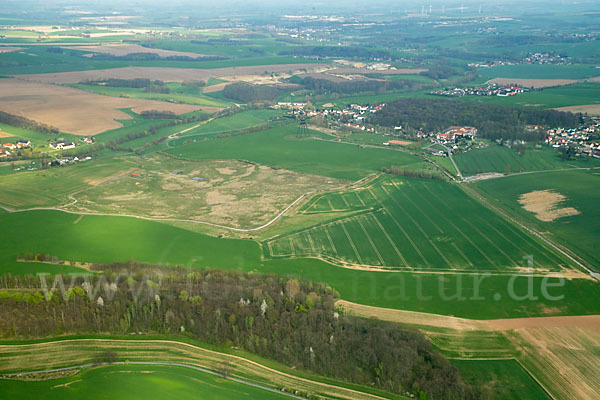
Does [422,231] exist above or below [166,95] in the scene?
below

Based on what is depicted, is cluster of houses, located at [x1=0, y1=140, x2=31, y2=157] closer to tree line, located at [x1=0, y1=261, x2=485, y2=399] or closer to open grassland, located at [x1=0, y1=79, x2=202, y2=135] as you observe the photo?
open grassland, located at [x1=0, y1=79, x2=202, y2=135]

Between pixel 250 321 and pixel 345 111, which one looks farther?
pixel 345 111

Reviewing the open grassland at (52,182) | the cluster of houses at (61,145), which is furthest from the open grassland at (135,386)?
the cluster of houses at (61,145)

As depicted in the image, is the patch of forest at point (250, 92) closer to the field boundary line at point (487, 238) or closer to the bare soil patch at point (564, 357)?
the field boundary line at point (487, 238)

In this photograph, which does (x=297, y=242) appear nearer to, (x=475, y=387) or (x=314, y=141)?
(x=475, y=387)

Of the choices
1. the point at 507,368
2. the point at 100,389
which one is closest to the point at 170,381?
the point at 100,389

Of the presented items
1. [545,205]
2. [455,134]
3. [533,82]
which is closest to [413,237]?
[545,205]

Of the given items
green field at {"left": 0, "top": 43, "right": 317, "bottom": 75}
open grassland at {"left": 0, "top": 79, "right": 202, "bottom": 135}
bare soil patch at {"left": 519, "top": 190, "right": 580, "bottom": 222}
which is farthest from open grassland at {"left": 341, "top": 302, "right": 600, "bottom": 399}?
green field at {"left": 0, "top": 43, "right": 317, "bottom": 75}

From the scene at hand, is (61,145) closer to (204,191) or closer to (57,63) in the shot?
(204,191)
